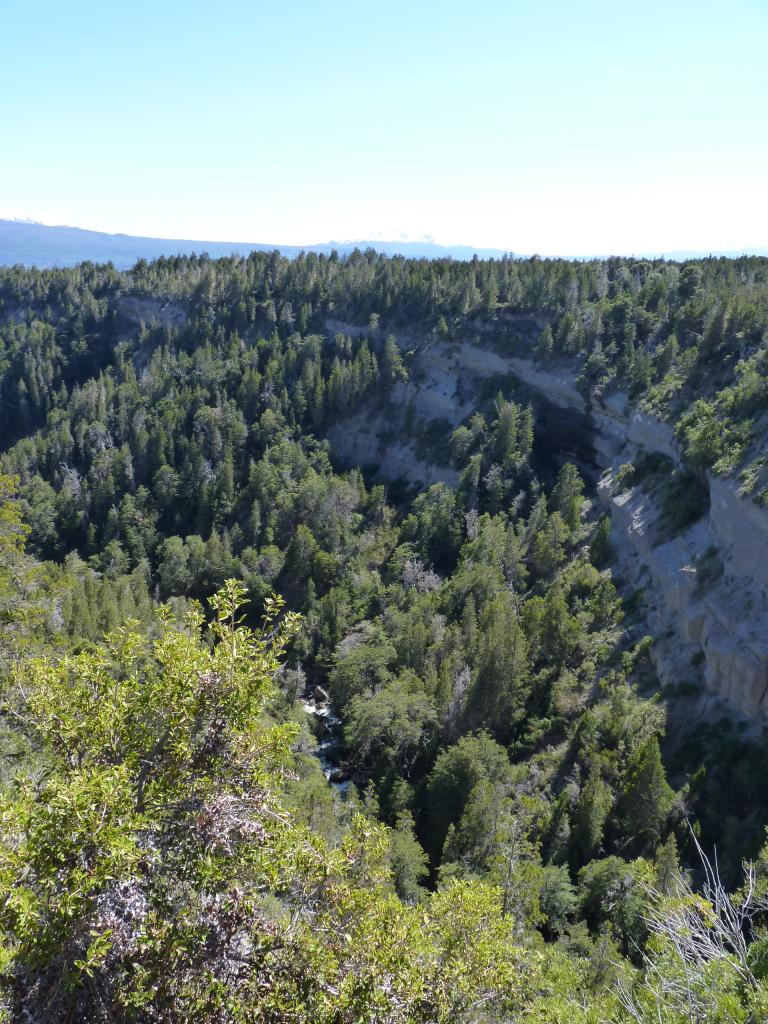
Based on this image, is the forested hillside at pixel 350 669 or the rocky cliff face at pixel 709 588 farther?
the rocky cliff face at pixel 709 588

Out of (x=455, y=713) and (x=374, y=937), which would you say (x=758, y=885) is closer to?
(x=374, y=937)

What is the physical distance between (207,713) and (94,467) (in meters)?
91.3

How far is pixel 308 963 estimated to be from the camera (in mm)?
10023

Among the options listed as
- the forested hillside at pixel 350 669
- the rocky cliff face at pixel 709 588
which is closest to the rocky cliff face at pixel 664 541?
the rocky cliff face at pixel 709 588

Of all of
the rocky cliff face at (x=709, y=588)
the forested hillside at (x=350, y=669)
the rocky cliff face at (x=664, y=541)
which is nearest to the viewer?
the forested hillside at (x=350, y=669)

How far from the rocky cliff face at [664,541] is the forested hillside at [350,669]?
5.72 ft

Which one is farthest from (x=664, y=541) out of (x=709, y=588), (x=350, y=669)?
(x=350, y=669)

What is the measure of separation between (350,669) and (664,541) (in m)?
24.8

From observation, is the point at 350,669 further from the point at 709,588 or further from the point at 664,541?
the point at 709,588

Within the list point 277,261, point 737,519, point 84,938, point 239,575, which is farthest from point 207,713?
point 277,261

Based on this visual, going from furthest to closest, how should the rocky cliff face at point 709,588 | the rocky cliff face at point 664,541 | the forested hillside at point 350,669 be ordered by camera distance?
the rocky cliff face at point 664,541 → the rocky cliff face at point 709,588 → the forested hillside at point 350,669

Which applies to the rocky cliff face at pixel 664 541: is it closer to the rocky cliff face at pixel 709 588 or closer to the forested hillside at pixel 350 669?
the rocky cliff face at pixel 709 588

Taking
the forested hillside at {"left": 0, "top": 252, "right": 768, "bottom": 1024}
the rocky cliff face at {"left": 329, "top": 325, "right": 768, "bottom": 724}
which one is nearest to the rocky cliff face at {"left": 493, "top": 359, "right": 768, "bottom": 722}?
the rocky cliff face at {"left": 329, "top": 325, "right": 768, "bottom": 724}

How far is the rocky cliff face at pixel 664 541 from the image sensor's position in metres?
36.2
